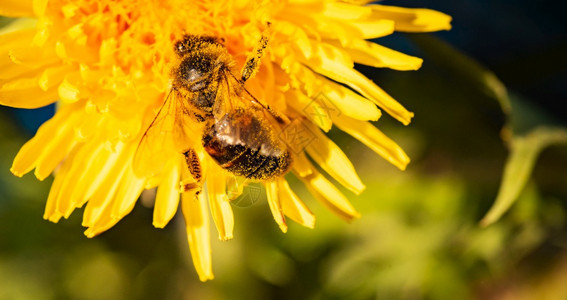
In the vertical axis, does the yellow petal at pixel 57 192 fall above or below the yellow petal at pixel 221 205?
below

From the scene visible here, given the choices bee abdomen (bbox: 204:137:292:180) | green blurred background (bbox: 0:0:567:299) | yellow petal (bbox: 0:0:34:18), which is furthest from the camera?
green blurred background (bbox: 0:0:567:299)

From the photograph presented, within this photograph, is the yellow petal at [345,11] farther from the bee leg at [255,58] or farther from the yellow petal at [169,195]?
the yellow petal at [169,195]

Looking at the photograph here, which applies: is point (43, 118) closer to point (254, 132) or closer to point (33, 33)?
point (33, 33)

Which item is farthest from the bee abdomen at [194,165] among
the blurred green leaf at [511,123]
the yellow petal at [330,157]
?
the blurred green leaf at [511,123]

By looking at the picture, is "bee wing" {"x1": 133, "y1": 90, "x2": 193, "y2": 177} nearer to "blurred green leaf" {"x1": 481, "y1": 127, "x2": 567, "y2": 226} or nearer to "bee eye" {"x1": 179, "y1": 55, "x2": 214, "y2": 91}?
"bee eye" {"x1": 179, "y1": 55, "x2": 214, "y2": 91}

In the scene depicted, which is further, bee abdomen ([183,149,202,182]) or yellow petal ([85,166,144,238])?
yellow petal ([85,166,144,238])

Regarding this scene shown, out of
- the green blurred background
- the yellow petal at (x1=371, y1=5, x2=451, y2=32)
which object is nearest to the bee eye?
the yellow petal at (x1=371, y1=5, x2=451, y2=32)

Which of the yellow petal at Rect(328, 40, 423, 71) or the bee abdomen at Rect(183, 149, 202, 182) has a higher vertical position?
the yellow petal at Rect(328, 40, 423, 71)

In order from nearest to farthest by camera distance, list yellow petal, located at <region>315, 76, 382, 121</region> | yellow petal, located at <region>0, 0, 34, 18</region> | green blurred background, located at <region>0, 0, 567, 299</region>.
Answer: yellow petal, located at <region>0, 0, 34, 18</region>
yellow petal, located at <region>315, 76, 382, 121</region>
green blurred background, located at <region>0, 0, 567, 299</region>
